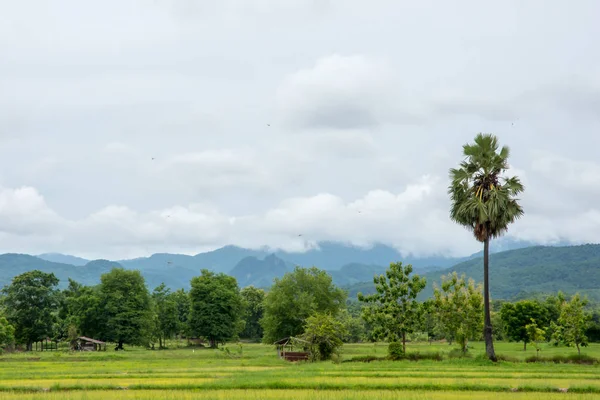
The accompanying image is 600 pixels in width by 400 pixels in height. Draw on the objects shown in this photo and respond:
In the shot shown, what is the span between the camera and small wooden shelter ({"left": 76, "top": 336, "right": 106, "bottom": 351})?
86375 millimetres

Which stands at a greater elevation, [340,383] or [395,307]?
[395,307]

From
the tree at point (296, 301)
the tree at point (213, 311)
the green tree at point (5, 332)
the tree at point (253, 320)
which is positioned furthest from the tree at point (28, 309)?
the tree at point (253, 320)

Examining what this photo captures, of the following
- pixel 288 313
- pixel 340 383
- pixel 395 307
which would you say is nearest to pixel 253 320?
pixel 288 313

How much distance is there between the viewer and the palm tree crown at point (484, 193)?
46.8 meters

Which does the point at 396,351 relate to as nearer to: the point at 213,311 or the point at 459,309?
the point at 459,309

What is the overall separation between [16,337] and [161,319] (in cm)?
2509

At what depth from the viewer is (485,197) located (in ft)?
156

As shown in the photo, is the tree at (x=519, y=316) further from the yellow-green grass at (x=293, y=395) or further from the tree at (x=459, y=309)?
the yellow-green grass at (x=293, y=395)

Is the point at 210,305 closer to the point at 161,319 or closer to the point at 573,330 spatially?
the point at 161,319

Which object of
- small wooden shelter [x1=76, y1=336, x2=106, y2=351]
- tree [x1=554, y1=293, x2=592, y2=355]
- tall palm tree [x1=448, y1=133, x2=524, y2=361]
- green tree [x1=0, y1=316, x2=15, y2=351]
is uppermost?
tall palm tree [x1=448, y1=133, x2=524, y2=361]

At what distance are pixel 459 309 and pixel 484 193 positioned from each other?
12.4 meters

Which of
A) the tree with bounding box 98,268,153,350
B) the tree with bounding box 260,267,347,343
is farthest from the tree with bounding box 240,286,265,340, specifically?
the tree with bounding box 260,267,347,343

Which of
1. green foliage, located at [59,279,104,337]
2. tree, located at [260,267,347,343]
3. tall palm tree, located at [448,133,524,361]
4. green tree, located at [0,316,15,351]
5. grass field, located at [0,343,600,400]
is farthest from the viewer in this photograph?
green foliage, located at [59,279,104,337]

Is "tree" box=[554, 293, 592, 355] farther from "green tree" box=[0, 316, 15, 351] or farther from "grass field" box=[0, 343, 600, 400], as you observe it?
"green tree" box=[0, 316, 15, 351]
